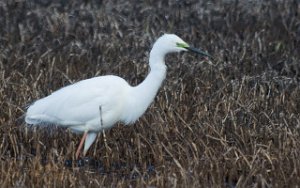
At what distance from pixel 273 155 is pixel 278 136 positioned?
49 centimetres

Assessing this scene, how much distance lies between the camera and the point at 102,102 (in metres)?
8.05

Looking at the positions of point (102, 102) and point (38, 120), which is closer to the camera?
point (102, 102)

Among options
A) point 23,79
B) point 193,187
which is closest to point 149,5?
point 23,79

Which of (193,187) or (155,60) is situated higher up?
(155,60)

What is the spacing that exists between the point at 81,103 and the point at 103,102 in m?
0.21

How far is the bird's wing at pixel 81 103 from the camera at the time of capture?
805 centimetres

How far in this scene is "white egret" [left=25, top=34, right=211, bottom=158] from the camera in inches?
317

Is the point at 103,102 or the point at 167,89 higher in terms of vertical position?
the point at 103,102

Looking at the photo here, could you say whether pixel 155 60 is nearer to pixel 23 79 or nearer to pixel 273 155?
pixel 273 155

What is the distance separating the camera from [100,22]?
40.3 ft

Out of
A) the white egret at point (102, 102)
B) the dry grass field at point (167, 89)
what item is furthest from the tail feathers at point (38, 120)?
the dry grass field at point (167, 89)

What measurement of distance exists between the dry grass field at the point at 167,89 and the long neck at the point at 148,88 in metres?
0.22

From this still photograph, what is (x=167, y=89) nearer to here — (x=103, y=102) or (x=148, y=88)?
(x=148, y=88)

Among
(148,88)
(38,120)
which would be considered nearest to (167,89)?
(148,88)
